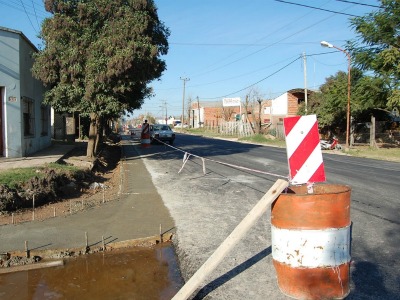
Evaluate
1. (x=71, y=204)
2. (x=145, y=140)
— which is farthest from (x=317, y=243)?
(x=145, y=140)

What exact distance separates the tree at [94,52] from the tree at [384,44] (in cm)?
1805

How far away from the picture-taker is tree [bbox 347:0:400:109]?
87.0 feet

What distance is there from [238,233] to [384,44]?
29.1 meters

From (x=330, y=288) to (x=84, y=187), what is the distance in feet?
30.7

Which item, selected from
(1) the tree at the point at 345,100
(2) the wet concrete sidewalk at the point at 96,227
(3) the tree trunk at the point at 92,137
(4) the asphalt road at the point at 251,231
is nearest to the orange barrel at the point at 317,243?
(4) the asphalt road at the point at 251,231

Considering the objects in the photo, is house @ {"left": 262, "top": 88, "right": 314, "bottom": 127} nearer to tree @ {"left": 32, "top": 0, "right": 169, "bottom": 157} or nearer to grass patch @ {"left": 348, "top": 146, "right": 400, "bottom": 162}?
grass patch @ {"left": 348, "top": 146, "right": 400, "bottom": 162}

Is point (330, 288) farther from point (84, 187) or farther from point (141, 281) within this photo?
point (84, 187)

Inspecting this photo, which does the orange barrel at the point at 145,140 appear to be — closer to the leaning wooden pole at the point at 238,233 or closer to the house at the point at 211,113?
the leaning wooden pole at the point at 238,233

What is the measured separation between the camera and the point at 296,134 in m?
4.06

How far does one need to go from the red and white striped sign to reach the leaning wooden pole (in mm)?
430

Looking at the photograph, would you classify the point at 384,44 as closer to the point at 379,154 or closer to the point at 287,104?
the point at 379,154

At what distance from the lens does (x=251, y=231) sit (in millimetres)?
6660

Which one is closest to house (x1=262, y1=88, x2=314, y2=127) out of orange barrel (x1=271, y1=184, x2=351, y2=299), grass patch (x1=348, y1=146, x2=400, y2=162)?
grass patch (x1=348, y1=146, x2=400, y2=162)

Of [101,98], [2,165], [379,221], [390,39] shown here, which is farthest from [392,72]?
[2,165]
